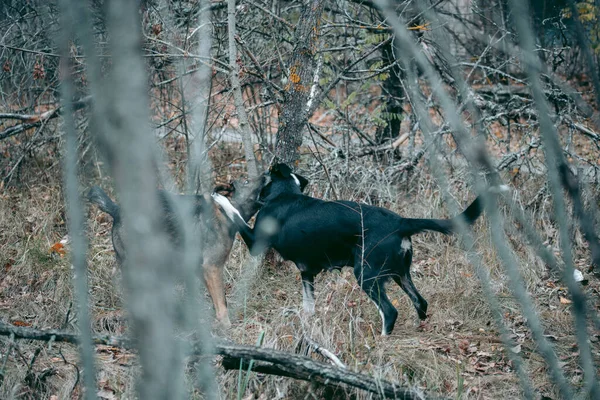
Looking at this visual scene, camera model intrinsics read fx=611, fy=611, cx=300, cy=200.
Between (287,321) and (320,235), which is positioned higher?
(320,235)

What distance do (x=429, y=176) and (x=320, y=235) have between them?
260 cm

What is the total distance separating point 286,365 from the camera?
11.5 feet

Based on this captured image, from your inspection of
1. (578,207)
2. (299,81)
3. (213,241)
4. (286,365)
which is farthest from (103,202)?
(578,207)

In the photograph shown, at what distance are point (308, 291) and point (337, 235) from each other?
0.56 meters

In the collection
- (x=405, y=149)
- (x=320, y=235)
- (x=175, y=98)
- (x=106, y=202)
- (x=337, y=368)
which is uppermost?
(x=175, y=98)

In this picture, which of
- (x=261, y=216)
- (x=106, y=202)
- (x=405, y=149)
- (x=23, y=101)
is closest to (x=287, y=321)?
(x=261, y=216)

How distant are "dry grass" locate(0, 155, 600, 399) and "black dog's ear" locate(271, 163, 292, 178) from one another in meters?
1.00

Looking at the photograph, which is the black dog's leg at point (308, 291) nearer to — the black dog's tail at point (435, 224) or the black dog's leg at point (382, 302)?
the black dog's leg at point (382, 302)

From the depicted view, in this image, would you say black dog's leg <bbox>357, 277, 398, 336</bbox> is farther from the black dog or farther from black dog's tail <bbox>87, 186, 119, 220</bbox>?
black dog's tail <bbox>87, 186, 119, 220</bbox>

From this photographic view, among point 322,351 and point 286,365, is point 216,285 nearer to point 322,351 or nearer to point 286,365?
point 322,351

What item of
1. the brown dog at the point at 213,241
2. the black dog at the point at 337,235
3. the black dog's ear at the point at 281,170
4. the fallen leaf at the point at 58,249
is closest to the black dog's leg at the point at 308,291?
the black dog at the point at 337,235

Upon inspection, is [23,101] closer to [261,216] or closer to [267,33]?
[267,33]

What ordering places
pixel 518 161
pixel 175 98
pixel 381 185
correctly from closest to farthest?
pixel 381 185 < pixel 518 161 < pixel 175 98

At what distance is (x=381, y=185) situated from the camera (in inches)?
279
